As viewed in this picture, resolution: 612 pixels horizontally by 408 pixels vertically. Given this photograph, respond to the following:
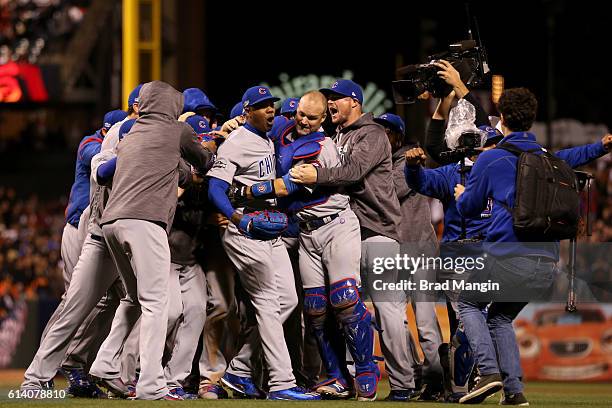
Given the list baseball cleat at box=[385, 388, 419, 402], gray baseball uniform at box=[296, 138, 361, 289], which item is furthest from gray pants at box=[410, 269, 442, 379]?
gray baseball uniform at box=[296, 138, 361, 289]

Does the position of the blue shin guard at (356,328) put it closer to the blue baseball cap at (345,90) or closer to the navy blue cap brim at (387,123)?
the blue baseball cap at (345,90)

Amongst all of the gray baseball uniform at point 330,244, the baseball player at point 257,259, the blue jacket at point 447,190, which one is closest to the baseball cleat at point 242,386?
the baseball player at point 257,259

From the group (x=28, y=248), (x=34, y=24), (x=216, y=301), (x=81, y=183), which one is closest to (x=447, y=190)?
(x=216, y=301)

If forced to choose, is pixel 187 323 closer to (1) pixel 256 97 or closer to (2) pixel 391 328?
(2) pixel 391 328

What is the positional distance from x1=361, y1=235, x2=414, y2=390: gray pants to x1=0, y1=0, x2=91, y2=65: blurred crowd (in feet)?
56.5

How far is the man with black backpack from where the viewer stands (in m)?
6.89

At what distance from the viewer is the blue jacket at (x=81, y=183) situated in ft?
28.0

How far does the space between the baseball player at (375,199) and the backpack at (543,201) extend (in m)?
1.32

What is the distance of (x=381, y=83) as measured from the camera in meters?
18.2

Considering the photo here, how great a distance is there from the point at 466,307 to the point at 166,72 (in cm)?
929

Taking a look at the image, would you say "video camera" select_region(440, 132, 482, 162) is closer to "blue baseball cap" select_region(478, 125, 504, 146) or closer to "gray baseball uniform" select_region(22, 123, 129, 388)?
"blue baseball cap" select_region(478, 125, 504, 146)

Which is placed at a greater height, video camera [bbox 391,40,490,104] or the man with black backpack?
video camera [bbox 391,40,490,104]

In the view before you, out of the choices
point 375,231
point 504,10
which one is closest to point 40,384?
point 375,231

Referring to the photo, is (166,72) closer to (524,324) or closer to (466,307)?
(524,324)
